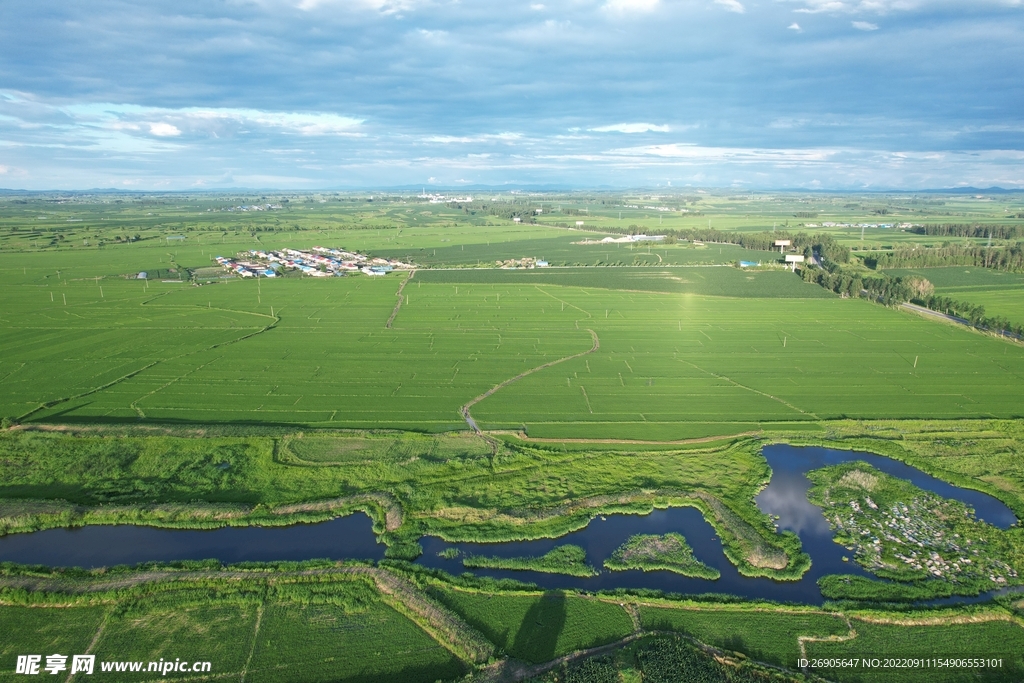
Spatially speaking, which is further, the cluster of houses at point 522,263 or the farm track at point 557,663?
the cluster of houses at point 522,263

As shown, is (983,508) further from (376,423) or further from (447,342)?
(447,342)

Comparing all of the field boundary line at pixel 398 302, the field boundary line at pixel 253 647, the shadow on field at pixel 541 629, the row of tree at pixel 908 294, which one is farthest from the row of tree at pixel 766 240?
the field boundary line at pixel 253 647

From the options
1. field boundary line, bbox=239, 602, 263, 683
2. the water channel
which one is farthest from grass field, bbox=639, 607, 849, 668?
field boundary line, bbox=239, 602, 263, 683

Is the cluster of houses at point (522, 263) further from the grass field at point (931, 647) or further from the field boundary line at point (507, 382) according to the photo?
the grass field at point (931, 647)

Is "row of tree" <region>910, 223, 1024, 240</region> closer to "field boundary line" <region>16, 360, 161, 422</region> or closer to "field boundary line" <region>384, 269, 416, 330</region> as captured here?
"field boundary line" <region>384, 269, 416, 330</region>

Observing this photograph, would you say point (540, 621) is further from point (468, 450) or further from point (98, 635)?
point (98, 635)

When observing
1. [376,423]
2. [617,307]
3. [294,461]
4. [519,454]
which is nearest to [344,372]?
[376,423]
